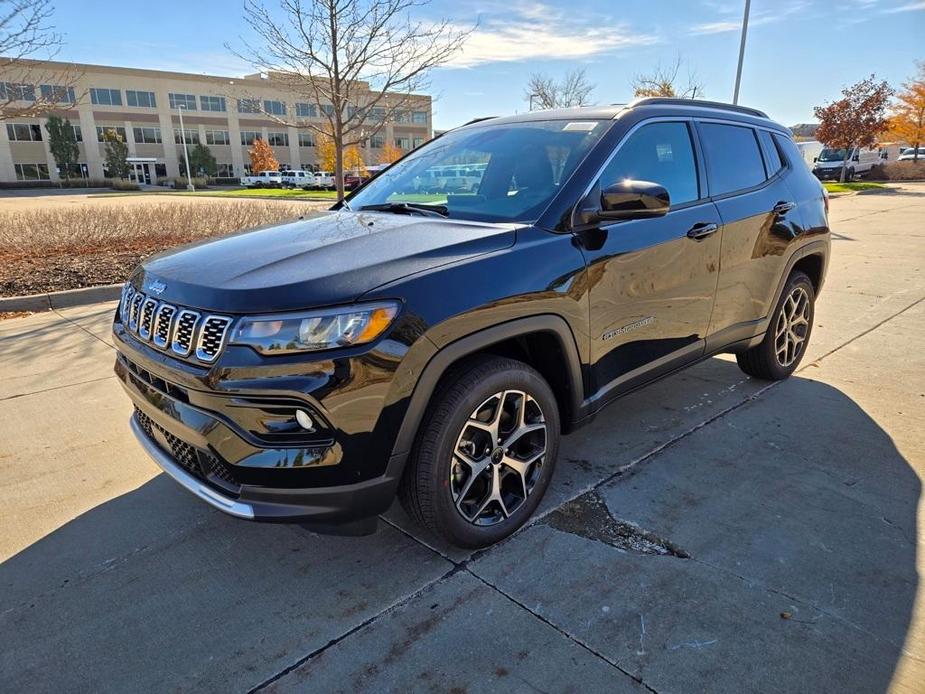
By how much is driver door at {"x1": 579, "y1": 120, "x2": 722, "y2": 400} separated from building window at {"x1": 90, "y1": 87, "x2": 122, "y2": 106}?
7462 centimetres

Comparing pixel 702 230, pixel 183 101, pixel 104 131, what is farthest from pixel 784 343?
pixel 183 101

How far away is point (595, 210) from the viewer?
2840 mm

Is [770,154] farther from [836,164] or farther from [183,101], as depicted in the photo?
[183,101]

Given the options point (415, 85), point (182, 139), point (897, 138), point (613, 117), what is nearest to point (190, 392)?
point (613, 117)

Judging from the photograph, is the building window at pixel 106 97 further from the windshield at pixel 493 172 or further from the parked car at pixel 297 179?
the windshield at pixel 493 172

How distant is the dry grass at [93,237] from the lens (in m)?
8.24

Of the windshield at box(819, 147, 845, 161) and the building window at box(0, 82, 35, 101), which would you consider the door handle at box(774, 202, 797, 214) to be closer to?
the building window at box(0, 82, 35, 101)

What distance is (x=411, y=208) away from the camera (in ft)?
10.7

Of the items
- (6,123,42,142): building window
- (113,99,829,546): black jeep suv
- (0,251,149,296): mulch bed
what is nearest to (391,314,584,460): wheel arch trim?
(113,99,829,546): black jeep suv

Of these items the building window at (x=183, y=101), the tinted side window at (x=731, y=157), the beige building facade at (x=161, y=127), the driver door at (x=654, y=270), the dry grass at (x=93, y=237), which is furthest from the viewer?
the building window at (x=183, y=101)

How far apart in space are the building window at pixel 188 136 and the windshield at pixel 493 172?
7775 cm

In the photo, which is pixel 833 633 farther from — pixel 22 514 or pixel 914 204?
pixel 914 204

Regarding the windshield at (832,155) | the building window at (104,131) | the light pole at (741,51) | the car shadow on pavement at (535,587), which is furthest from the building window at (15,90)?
the building window at (104,131)

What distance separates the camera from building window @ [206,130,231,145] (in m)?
73.7
